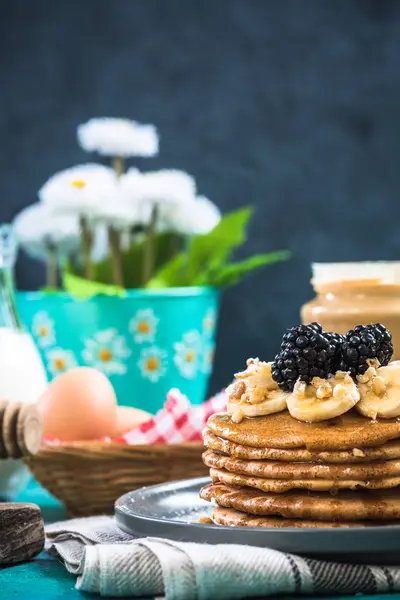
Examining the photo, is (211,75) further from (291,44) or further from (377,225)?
(377,225)

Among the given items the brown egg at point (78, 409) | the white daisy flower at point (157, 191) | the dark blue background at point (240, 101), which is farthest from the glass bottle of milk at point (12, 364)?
the dark blue background at point (240, 101)

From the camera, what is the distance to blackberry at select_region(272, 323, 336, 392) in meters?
1.07

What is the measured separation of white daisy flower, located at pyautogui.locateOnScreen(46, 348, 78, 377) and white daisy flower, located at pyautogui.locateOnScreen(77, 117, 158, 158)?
49 cm

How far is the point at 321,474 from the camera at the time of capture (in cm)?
101

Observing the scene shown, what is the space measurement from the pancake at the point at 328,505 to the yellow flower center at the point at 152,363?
3.45 ft

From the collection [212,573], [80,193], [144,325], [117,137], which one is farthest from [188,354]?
[212,573]

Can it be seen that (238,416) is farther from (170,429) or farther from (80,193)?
(80,193)

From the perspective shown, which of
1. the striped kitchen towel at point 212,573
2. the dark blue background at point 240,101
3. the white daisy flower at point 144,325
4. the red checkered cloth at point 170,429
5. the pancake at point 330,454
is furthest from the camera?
the dark blue background at point 240,101

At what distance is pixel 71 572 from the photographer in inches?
42.0

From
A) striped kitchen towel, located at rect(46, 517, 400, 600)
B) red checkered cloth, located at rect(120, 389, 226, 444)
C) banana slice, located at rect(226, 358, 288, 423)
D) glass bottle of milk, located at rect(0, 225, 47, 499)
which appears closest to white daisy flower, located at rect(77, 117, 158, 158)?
glass bottle of milk, located at rect(0, 225, 47, 499)

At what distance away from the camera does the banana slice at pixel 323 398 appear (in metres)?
1.05

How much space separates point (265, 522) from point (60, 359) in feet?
3.77

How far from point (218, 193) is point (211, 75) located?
32cm

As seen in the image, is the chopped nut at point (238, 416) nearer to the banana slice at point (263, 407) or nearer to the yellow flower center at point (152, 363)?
the banana slice at point (263, 407)
